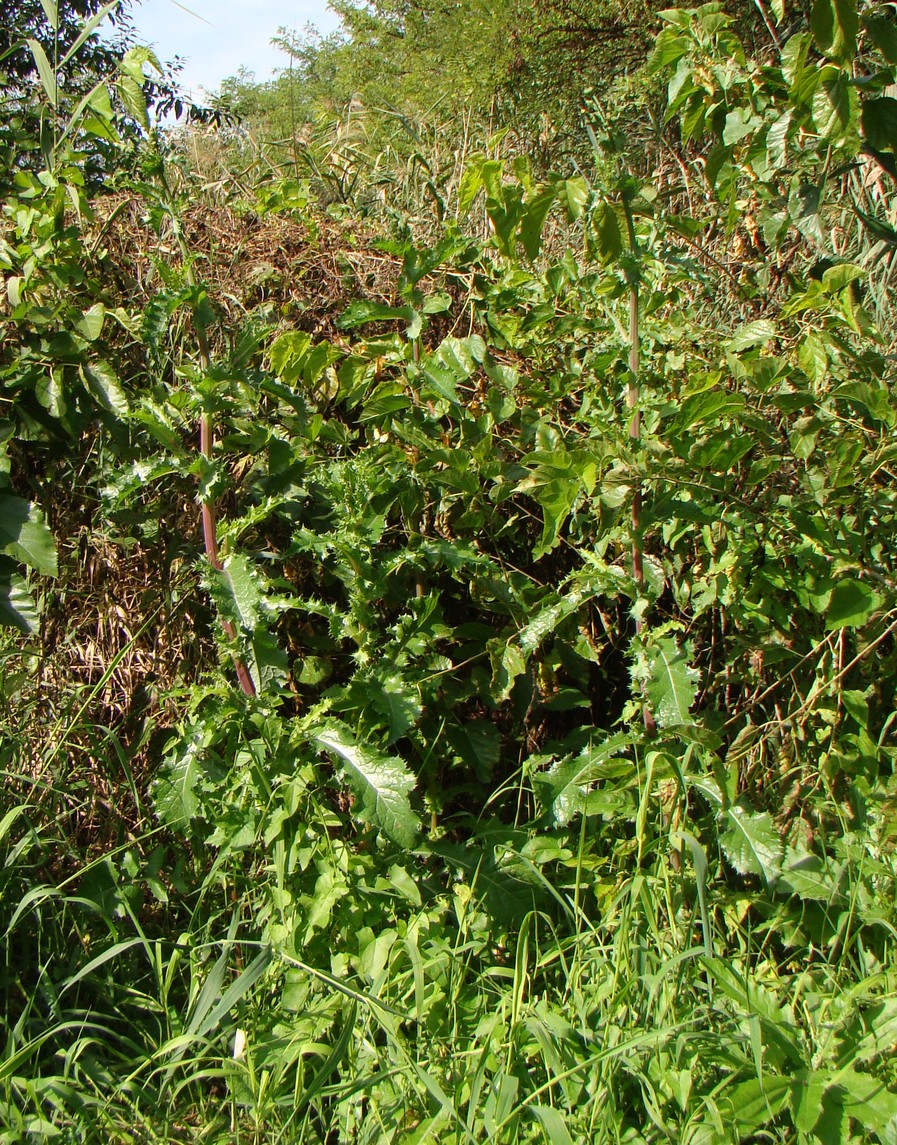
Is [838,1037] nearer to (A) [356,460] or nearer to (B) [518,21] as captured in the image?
(A) [356,460]

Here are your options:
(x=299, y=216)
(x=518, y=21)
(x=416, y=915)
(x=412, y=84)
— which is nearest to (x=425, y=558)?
(x=416, y=915)

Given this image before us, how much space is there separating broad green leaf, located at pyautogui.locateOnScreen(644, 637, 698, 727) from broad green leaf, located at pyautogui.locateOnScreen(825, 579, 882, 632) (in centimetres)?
40

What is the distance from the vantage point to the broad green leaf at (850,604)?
223 centimetres

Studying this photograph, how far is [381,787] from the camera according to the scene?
198 cm

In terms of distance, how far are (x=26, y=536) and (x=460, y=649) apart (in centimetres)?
105

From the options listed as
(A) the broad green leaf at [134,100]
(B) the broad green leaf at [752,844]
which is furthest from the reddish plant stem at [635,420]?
(A) the broad green leaf at [134,100]

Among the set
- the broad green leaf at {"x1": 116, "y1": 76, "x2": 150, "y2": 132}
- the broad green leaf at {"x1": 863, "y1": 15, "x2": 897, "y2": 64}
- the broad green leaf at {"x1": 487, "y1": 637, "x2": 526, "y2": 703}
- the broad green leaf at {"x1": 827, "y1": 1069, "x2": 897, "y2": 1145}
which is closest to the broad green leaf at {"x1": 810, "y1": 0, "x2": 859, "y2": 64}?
the broad green leaf at {"x1": 863, "y1": 15, "x2": 897, "y2": 64}

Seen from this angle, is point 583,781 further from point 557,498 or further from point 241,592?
point 241,592

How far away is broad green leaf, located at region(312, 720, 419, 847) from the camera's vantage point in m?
1.96

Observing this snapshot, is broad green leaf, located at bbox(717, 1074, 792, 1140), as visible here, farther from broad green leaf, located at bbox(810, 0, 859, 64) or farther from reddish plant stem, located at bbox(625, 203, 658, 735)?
broad green leaf, located at bbox(810, 0, 859, 64)

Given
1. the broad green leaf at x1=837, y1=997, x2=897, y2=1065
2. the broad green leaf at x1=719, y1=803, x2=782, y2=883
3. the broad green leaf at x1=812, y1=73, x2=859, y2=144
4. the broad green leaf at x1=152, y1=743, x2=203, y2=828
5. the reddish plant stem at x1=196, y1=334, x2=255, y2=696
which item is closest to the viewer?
the broad green leaf at x1=837, y1=997, x2=897, y2=1065

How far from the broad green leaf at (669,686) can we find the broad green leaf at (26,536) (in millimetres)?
1340

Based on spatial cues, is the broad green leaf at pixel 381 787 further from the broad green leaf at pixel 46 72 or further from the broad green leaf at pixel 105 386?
the broad green leaf at pixel 46 72

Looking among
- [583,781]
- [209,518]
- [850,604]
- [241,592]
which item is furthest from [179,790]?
[850,604]
